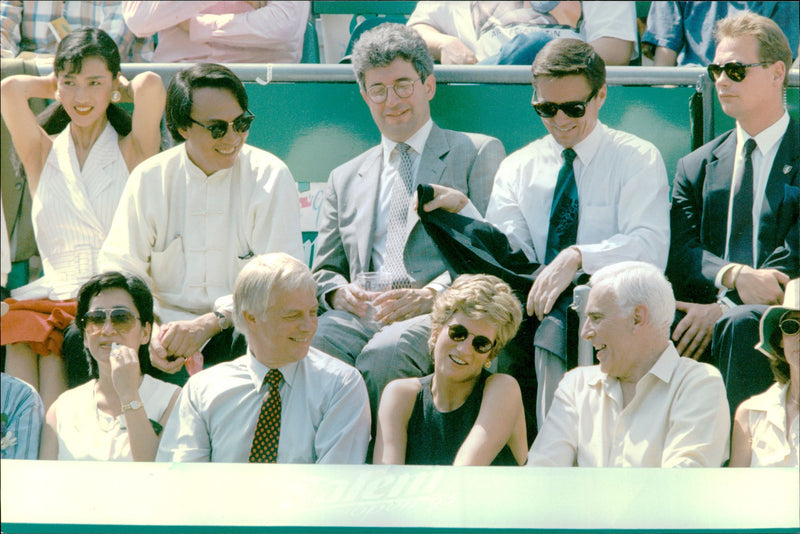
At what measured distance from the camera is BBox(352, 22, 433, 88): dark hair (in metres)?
4.50

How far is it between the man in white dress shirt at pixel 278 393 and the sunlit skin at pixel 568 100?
3.64 feet

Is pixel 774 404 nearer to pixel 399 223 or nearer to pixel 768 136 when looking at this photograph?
pixel 768 136

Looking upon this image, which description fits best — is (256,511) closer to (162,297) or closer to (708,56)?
(162,297)

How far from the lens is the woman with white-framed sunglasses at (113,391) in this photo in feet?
12.7

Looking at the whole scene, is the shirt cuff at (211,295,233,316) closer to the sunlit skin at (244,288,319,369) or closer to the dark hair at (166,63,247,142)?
the sunlit skin at (244,288,319,369)

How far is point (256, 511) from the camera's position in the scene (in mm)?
3629

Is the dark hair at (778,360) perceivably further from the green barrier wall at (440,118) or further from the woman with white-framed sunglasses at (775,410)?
the green barrier wall at (440,118)

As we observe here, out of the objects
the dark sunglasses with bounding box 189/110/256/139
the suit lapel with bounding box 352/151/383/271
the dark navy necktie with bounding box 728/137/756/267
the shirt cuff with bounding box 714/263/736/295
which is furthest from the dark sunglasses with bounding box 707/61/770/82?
the dark sunglasses with bounding box 189/110/256/139

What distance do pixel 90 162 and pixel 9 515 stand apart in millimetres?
1470

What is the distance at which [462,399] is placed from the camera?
150 inches

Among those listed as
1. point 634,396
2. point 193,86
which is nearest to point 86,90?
point 193,86

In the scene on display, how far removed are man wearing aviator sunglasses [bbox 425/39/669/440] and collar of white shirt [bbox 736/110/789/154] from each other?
330 mm

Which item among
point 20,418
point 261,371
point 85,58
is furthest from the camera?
point 85,58

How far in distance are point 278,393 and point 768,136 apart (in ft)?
6.50
